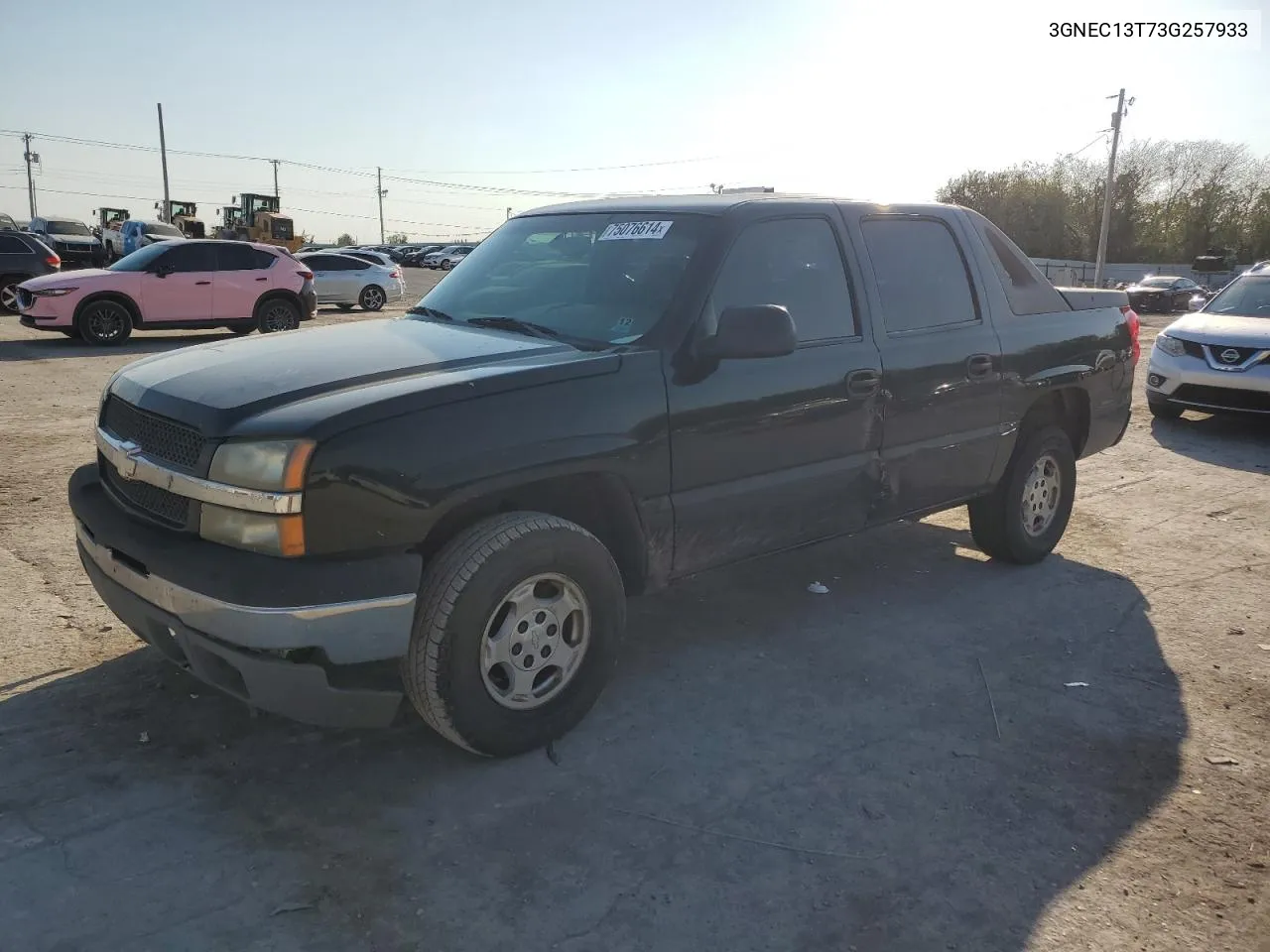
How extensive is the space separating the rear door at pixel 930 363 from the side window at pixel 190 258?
13788 millimetres

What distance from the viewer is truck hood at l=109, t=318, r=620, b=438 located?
294 centimetres

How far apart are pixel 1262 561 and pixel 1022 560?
1.52 metres

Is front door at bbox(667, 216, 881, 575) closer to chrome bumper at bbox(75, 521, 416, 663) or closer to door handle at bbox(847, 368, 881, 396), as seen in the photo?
door handle at bbox(847, 368, 881, 396)

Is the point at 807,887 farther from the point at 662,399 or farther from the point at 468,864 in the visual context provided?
the point at 662,399

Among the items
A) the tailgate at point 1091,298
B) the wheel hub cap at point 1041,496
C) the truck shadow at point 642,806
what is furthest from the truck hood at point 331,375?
the tailgate at point 1091,298

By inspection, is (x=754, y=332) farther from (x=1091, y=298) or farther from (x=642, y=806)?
(x=1091, y=298)

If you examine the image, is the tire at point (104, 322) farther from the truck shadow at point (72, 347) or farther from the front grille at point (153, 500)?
the front grille at point (153, 500)

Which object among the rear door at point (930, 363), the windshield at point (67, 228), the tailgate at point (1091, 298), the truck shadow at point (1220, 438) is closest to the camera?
the rear door at point (930, 363)

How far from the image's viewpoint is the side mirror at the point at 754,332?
353cm

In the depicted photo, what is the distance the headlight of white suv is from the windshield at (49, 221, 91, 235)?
39.7m

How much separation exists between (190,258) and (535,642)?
47.7 feet

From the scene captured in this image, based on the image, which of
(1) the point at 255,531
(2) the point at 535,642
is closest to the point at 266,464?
(1) the point at 255,531

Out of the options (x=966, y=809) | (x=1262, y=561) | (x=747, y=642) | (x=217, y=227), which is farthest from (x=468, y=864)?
(x=217, y=227)

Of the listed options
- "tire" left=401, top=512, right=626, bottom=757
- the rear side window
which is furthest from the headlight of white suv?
the rear side window
